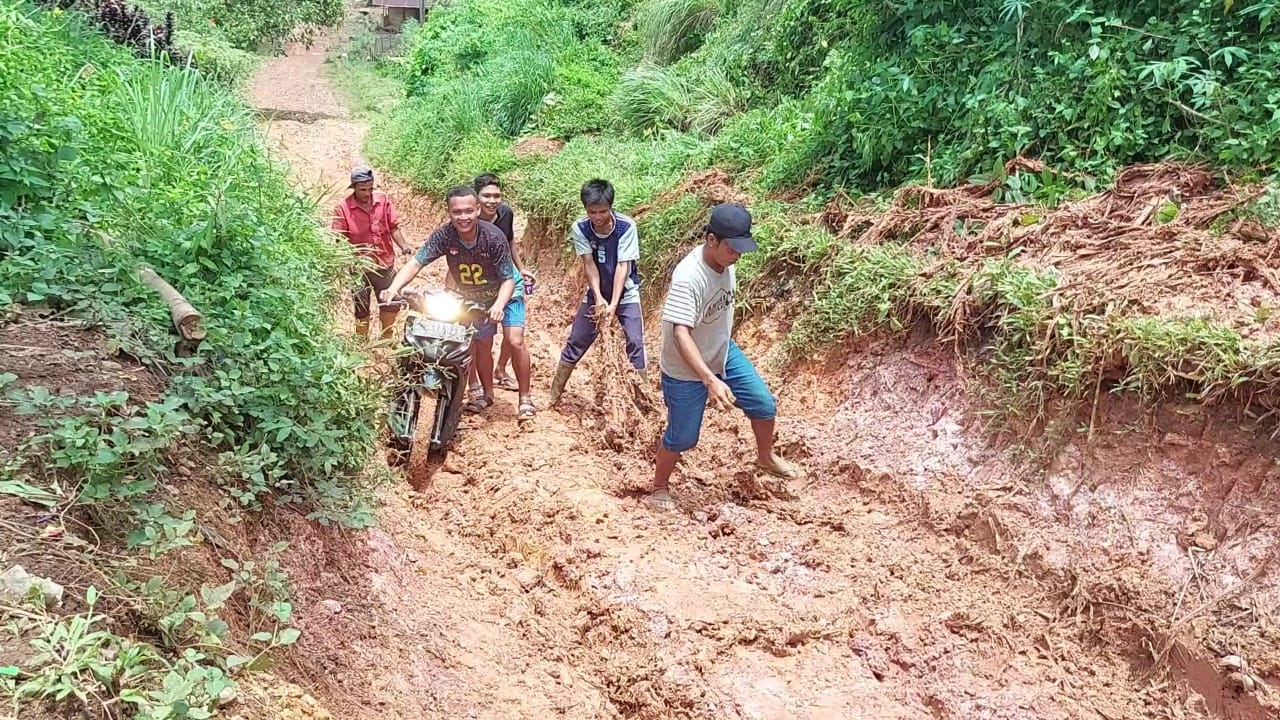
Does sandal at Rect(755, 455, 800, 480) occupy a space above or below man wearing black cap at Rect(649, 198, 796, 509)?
below

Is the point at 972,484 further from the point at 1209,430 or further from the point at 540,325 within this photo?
the point at 540,325

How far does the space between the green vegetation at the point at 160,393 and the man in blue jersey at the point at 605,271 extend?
1.53 metres

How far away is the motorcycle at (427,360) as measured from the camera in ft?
16.1

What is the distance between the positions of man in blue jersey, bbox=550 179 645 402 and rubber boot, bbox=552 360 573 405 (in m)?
0.08

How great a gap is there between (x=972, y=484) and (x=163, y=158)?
4.95 meters

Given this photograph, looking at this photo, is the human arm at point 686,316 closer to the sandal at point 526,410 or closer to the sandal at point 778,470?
the sandal at point 778,470

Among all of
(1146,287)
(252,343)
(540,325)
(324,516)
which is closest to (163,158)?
(252,343)

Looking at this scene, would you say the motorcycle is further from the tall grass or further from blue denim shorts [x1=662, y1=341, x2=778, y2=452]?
the tall grass

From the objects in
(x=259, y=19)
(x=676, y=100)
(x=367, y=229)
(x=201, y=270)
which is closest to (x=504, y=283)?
(x=367, y=229)

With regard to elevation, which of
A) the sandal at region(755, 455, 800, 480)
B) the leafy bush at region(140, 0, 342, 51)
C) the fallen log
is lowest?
the leafy bush at region(140, 0, 342, 51)

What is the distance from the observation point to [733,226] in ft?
13.4

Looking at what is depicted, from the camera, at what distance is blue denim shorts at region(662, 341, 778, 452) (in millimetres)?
4551

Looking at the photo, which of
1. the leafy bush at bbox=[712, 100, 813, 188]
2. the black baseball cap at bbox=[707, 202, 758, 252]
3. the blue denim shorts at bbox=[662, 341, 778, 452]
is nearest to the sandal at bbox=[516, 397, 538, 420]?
the blue denim shorts at bbox=[662, 341, 778, 452]

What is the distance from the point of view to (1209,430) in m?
3.89
